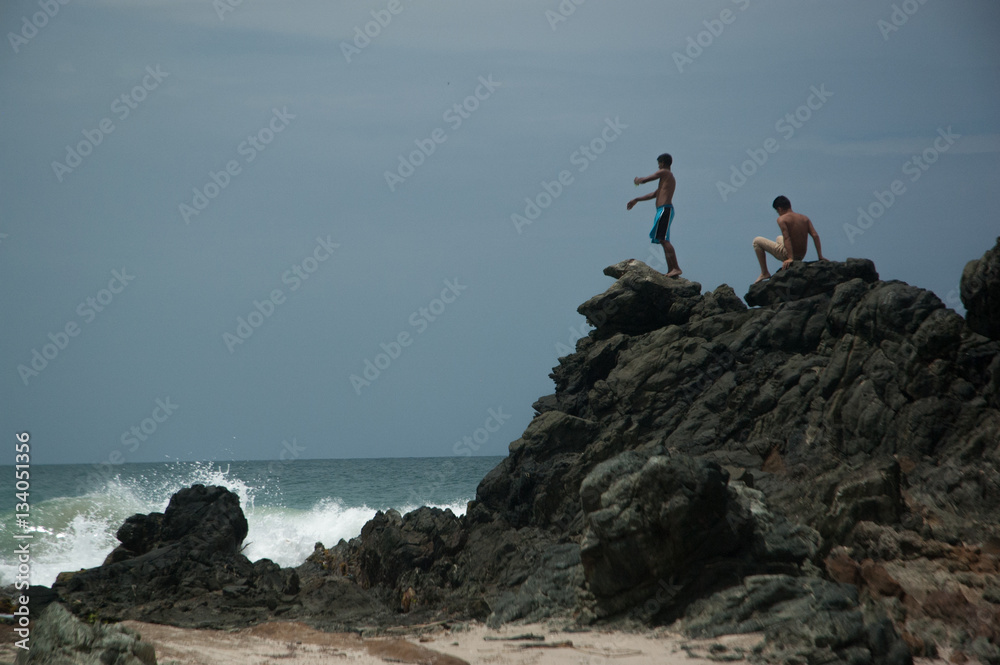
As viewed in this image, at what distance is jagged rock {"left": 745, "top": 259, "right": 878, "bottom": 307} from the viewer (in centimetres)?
1338

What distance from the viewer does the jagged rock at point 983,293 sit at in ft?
32.2

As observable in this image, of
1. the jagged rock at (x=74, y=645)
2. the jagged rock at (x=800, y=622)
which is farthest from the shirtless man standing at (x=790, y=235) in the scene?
the jagged rock at (x=74, y=645)

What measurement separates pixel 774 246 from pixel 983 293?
15.2 feet

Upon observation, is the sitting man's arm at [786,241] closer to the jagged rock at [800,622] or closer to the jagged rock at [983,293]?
the jagged rock at [983,293]

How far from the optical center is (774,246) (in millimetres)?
14414

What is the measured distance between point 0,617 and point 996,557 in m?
11.3

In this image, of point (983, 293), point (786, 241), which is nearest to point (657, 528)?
point (983, 293)

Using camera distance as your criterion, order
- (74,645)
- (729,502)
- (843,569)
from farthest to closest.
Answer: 1. (729,502)
2. (843,569)
3. (74,645)

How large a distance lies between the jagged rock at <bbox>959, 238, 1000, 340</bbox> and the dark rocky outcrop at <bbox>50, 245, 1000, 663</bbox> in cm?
3

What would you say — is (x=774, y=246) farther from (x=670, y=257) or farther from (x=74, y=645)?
(x=74, y=645)

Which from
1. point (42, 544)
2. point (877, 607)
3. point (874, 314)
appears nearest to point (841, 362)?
point (874, 314)

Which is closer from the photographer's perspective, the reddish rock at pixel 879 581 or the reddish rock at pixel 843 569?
the reddish rock at pixel 879 581

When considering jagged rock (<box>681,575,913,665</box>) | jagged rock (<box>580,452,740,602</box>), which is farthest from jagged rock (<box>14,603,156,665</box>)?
jagged rock (<box>681,575,913,665</box>)

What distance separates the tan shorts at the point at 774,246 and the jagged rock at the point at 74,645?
477 inches
